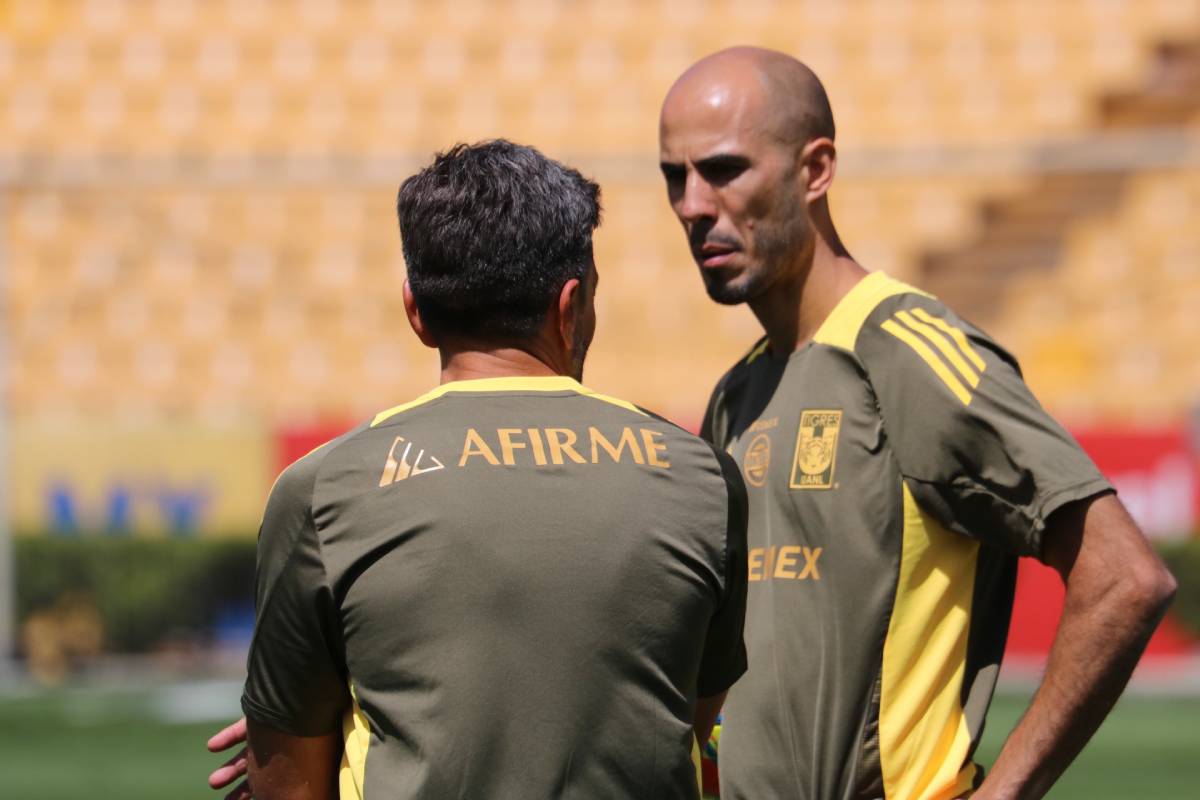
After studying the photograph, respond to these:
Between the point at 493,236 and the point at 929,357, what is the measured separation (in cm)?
89

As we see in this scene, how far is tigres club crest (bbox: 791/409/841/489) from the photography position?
3428 millimetres

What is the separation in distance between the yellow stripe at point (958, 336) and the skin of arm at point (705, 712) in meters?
0.73

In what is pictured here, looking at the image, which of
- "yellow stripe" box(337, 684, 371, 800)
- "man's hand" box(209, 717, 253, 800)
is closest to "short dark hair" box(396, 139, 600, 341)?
"yellow stripe" box(337, 684, 371, 800)

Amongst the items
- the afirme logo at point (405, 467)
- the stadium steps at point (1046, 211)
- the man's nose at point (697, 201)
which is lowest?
the afirme logo at point (405, 467)

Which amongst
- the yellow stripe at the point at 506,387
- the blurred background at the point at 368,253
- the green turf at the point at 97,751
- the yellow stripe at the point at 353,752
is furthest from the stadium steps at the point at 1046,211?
the yellow stripe at the point at 353,752

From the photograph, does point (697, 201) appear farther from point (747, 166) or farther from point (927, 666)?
point (927, 666)

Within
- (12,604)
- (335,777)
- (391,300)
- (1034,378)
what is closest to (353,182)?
(391,300)

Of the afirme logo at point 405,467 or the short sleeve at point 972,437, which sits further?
the short sleeve at point 972,437

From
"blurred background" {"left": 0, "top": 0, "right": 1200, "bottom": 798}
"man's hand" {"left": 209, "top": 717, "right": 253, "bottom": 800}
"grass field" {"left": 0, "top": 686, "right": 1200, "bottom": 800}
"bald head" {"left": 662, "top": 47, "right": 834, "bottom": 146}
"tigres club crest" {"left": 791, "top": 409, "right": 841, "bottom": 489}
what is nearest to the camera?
"man's hand" {"left": 209, "top": 717, "right": 253, "bottom": 800}

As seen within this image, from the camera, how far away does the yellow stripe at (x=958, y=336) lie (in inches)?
128

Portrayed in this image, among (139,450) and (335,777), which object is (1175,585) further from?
(139,450)

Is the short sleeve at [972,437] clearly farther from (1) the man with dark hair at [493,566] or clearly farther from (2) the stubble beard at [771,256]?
(1) the man with dark hair at [493,566]

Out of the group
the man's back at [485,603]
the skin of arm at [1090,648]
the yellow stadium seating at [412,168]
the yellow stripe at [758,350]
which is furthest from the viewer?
the yellow stadium seating at [412,168]

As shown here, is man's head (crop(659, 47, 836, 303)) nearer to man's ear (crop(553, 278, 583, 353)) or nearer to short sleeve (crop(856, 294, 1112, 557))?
short sleeve (crop(856, 294, 1112, 557))
